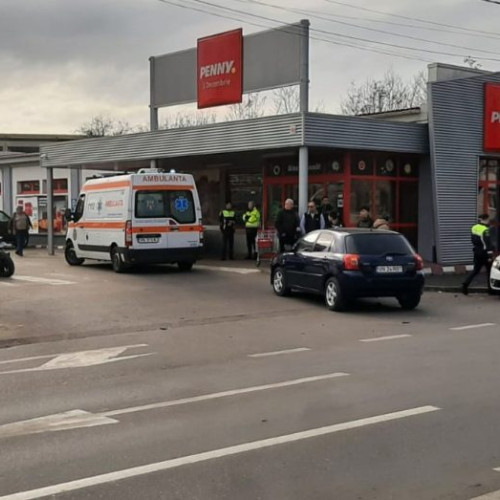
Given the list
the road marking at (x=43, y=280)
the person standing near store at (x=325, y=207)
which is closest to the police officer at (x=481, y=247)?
the person standing near store at (x=325, y=207)

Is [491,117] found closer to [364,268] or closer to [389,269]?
[389,269]

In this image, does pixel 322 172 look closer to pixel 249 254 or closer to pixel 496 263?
pixel 249 254

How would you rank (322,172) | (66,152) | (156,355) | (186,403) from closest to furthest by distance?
(186,403), (156,355), (322,172), (66,152)

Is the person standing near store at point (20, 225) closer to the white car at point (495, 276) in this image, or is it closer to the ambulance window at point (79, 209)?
the ambulance window at point (79, 209)

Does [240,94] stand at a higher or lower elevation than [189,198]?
higher

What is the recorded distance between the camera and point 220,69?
23.1m

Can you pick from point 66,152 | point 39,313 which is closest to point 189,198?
point 39,313

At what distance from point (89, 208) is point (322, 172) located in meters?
6.75

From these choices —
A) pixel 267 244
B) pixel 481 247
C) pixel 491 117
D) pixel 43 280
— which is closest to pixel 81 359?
pixel 43 280

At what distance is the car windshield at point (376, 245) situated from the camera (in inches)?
525

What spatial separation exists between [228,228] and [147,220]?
4830 mm

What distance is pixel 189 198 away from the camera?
63.9ft

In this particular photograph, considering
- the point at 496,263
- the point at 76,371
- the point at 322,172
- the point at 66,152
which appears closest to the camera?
the point at 76,371

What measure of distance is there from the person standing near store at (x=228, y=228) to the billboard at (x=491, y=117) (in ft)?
25.7
